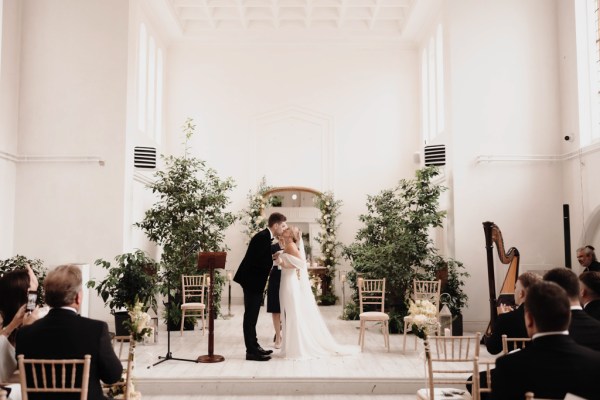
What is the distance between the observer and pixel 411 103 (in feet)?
45.1

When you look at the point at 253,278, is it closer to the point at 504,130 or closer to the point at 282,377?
the point at 282,377

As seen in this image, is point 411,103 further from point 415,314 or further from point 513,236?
point 415,314

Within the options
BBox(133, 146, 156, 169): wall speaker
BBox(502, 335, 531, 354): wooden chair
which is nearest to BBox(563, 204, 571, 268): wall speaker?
BBox(502, 335, 531, 354): wooden chair

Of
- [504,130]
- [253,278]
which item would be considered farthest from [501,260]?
[253,278]

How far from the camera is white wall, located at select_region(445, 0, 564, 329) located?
9633 millimetres

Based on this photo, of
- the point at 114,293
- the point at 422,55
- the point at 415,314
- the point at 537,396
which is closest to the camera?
the point at 537,396

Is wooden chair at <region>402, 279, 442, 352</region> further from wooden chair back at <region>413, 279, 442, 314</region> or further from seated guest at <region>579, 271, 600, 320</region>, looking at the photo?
seated guest at <region>579, 271, 600, 320</region>

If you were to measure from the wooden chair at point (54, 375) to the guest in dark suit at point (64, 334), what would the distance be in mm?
67

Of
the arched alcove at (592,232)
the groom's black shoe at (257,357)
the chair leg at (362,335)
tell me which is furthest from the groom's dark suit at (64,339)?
the arched alcove at (592,232)

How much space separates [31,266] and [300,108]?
7471mm

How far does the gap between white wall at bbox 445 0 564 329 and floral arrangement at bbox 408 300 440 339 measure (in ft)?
15.5

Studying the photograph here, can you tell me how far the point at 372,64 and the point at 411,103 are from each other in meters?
1.42

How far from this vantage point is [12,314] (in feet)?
12.7

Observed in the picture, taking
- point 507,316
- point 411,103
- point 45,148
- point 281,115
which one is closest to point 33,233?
point 45,148
